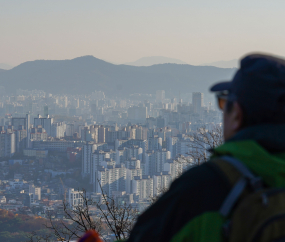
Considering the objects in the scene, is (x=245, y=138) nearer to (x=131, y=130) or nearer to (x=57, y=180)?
(x=57, y=180)

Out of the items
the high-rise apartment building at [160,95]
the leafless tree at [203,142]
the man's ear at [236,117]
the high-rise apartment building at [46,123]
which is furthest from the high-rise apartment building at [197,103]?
the man's ear at [236,117]

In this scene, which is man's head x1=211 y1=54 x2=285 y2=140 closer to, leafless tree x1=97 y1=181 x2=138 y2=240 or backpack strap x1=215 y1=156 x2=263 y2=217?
backpack strap x1=215 y1=156 x2=263 y2=217

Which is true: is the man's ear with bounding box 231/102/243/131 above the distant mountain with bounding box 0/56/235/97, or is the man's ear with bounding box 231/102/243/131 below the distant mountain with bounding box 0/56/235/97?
below

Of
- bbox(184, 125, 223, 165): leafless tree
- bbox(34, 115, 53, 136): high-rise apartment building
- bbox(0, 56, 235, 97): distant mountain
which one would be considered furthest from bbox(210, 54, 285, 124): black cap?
bbox(0, 56, 235, 97): distant mountain

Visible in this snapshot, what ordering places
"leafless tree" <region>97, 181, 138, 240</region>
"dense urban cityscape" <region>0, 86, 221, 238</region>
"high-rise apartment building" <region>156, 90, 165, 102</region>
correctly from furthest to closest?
"high-rise apartment building" <region>156, 90, 165, 102</region> → "dense urban cityscape" <region>0, 86, 221, 238</region> → "leafless tree" <region>97, 181, 138, 240</region>

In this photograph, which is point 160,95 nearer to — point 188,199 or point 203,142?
point 203,142

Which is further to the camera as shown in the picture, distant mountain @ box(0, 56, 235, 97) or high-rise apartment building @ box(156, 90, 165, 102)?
distant mountain @ box(0, 56, 235, 97)

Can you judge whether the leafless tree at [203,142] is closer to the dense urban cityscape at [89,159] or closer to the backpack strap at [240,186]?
the backpack strap at [240,186]

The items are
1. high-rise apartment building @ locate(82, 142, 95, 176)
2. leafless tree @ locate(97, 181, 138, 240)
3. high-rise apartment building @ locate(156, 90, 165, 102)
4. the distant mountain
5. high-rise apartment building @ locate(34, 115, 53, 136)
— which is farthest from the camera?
the distant mountain
